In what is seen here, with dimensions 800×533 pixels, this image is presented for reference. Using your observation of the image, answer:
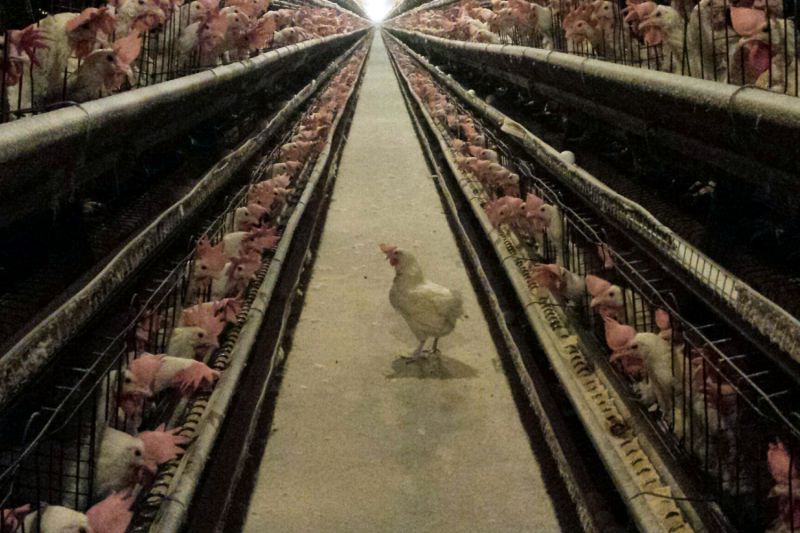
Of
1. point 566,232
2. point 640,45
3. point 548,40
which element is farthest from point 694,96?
point 548,40

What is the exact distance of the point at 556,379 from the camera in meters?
2.11

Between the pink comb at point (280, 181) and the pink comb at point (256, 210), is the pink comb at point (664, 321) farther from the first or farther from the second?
the pink comb at point (280, 181)

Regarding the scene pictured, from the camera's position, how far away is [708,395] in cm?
156

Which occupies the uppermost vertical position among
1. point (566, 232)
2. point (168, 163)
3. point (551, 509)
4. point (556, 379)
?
point (168, 163)

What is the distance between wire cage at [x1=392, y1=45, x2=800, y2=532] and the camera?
1.35 meters

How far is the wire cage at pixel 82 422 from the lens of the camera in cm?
125

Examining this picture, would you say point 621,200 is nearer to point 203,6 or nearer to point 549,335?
point 549,335

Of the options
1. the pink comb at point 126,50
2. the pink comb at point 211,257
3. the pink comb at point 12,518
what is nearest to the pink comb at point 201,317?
the pink comb at point 211,257

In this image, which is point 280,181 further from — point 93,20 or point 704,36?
point 704,36

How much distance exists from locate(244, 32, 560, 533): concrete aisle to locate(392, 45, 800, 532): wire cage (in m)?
0.33

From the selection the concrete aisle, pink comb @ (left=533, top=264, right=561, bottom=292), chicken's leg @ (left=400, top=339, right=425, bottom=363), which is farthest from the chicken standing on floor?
pink comb @ (left=533, top=264, right=561, bottom=292)

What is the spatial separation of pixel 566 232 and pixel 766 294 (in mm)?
1172

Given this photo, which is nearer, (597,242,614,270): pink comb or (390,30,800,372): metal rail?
(390,30,800,372): metal rail

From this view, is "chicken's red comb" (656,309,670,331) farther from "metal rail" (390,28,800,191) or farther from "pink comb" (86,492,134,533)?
"pink comb" (86,492,134,533)
